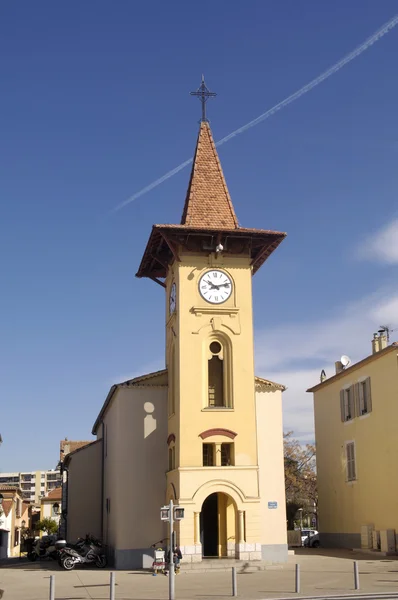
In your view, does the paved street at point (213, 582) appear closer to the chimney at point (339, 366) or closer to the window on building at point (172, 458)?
the window on building at point (172, 458)

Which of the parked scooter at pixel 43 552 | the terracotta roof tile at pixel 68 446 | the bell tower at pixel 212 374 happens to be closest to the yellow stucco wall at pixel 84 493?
the parked scooter at pixel 43 552

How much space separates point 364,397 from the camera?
38188mm

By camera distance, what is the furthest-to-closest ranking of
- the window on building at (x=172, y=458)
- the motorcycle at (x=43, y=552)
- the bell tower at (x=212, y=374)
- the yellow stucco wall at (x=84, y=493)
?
the yellow stucco wall at (x=84, y=493), the motorcycle at (x=43, y=552), the window on building at (x=172, y=458), the bell tower at (x=212, y=374)

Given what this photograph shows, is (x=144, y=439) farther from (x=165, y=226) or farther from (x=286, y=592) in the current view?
(x=286, y=592)

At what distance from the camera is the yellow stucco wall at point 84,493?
1633 inches

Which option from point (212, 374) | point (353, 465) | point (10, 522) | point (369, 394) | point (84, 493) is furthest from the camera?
point (10, 522)

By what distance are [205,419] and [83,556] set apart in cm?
780

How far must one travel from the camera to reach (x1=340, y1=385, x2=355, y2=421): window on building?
39.6 metres

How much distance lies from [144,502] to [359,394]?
1333 centimetres

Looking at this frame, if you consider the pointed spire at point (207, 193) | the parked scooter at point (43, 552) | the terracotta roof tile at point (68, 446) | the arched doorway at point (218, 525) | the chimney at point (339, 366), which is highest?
the pointed spire at point (207, 193)

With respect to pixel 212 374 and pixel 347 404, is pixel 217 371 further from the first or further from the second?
pixel 347 404

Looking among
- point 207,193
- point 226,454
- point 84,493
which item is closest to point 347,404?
point 226,454

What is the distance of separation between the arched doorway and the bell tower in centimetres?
4

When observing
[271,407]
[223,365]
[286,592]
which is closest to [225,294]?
[223,365]
